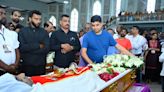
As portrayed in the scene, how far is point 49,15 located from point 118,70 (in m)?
27.3

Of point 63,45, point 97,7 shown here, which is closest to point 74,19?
point 97,7

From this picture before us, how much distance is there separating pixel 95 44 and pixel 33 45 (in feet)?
2.80

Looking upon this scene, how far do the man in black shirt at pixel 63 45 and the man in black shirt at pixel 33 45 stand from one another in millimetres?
296

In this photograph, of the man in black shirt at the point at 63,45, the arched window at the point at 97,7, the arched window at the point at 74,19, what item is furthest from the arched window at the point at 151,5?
the man in black shirt at the point at 63,45

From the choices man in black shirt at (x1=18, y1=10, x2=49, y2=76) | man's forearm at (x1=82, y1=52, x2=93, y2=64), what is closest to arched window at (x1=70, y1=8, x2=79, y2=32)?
man in black shirt at (x1=18, y1=10, x2=49, y2=76)

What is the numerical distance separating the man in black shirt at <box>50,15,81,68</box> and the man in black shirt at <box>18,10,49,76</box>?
0.30 m

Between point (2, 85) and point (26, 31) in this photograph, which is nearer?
point (2, 85)

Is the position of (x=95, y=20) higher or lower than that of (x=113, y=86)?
higher

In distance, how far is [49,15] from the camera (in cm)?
3044

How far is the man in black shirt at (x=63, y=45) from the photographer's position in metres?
4.45

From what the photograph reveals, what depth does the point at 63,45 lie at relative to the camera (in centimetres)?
442

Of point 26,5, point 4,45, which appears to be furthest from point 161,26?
point 4,45

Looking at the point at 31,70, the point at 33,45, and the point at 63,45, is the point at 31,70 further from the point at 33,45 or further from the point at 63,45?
the point at 63,45

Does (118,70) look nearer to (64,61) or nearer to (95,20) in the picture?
(95,20)
